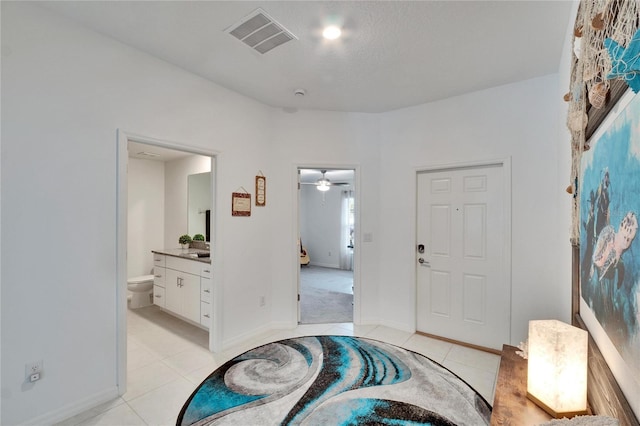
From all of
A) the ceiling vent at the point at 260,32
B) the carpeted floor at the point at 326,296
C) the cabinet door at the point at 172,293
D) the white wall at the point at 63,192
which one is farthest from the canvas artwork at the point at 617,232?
the cabinet door at the point at 172,293

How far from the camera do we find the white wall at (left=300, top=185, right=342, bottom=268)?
794 cm

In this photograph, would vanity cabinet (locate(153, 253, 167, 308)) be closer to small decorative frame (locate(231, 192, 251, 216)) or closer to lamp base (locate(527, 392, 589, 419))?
small decorative frame (locate(231, 192, 251, 216))

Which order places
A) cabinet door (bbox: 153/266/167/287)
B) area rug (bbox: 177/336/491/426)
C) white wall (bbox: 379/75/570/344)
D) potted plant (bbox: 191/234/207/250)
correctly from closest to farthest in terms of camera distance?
1. area rug (bbox: 177/336/491/426)
2. white wall (bbox: 379/75/570/344)
3. cabinet door (bbox: 153/266/167/287)
4. potted plant (bbox: 191/234/207/250)

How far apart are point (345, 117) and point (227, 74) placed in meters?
1.50

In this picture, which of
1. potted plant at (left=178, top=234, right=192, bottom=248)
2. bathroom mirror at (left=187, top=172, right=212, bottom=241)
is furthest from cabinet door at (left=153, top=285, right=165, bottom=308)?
bathroom mirror at (left=187, top=172, right=212, bottom=241)

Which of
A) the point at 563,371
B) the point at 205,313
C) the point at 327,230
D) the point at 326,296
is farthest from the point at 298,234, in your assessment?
the point at 327,230

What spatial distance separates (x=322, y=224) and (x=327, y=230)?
0.24 metres

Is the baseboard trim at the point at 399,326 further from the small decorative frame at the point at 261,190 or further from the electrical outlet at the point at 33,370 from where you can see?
the electrical outlet at the point at 33,370

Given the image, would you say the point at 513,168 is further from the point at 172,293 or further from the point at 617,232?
the point at 172,293

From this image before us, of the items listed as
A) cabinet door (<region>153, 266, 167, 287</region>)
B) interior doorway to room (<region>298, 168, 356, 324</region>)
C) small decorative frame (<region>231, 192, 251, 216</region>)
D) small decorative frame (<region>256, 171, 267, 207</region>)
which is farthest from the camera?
interior doorway to room (<region>298, 168, 356, 324</region>)

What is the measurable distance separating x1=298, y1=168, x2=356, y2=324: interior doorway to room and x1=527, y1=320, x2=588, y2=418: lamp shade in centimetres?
440

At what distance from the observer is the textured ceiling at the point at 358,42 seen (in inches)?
73.0

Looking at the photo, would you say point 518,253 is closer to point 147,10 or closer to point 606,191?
point 606,191

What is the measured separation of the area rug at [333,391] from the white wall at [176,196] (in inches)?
113
